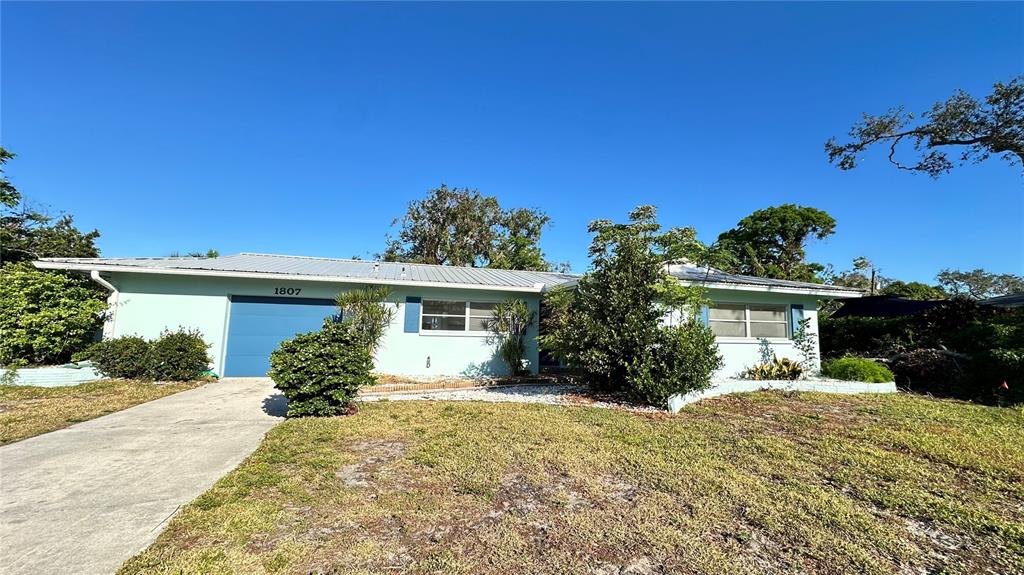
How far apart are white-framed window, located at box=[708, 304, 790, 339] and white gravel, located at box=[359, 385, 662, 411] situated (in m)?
4.84

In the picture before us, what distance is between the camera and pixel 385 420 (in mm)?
5992

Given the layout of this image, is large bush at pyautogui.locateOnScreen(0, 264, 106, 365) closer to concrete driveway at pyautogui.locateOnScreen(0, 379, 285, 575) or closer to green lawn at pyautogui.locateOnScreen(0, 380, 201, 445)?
green lawn at pyautogui.locateOnScreen(0, 380, 201, 445)

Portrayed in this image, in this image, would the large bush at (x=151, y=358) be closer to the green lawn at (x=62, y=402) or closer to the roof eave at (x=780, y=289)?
the green lawn at (x=62, y=402)

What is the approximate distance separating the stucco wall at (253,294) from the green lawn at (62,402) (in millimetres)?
1734

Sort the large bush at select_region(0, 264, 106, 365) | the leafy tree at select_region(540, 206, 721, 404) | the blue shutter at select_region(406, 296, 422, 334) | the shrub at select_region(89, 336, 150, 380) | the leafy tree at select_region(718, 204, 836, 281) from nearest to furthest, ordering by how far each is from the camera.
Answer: the leafy tree at select_region(540, 206, 721, 404)
the large bush at select_region(0, 264, 106, 365)
the shrub at select_region(89, 336, 150, 380)
the blue shutter at select_region(406, 296, 422, 334)
the leafy tree at select_region(718, 204, 836, 281)

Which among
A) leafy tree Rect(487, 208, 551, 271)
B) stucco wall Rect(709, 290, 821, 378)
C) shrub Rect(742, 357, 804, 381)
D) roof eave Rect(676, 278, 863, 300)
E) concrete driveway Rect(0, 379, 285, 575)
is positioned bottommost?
concrete driveway Rect(0, 379, 285, 575)

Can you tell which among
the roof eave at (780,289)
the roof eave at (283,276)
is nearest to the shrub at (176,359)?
the roof eave at (283,276)

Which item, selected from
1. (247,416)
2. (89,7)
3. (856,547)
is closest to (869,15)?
(856,547)

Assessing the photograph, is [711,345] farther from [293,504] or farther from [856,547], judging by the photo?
[293,504]

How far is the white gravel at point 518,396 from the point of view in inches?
306

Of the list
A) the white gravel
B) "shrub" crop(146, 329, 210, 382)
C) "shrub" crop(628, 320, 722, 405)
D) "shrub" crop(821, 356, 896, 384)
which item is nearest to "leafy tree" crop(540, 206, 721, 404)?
"shrub" crop(628, 320, 722, 405)

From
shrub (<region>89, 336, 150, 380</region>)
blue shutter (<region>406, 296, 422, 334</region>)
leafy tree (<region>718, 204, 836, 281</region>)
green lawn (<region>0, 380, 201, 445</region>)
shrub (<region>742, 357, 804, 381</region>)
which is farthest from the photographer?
leafy tree (<region>718, 204, 836, 281</region>)

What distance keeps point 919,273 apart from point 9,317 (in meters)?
40.5

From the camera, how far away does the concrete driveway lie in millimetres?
2447
